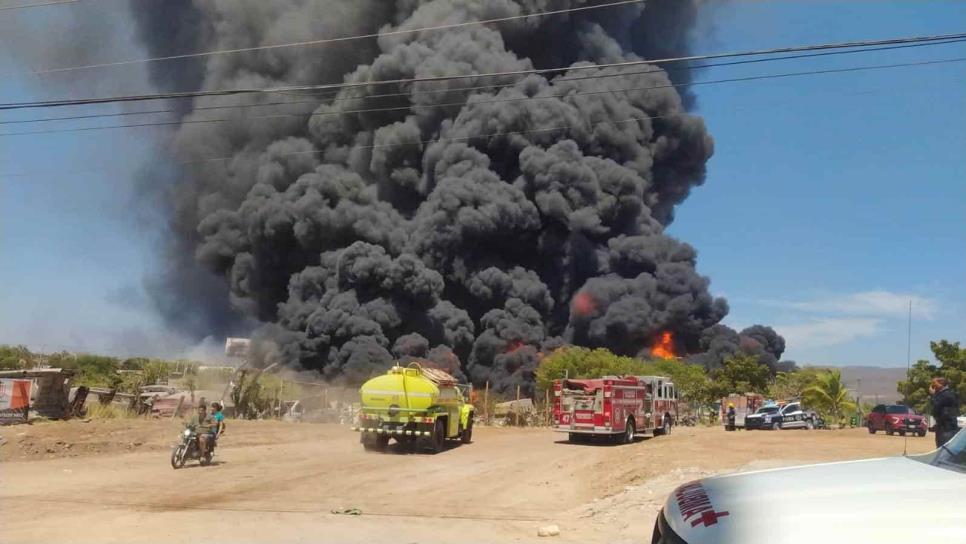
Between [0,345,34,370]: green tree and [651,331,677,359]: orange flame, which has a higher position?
[651,331,677,359]: orange flame

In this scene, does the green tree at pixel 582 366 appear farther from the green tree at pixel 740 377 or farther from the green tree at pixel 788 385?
the green tree at pixel 788 385

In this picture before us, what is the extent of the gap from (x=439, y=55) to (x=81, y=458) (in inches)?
1795

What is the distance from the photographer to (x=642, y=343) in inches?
2424

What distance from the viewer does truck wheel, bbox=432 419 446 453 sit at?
67.7 ft

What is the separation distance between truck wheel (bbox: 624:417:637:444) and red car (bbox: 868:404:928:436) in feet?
39.0

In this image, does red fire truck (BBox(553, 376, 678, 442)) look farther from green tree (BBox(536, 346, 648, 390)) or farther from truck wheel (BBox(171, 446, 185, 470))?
green tree (BBox(536, 346, 648, 390))

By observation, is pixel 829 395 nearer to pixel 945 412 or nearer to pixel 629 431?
pixel 629 431

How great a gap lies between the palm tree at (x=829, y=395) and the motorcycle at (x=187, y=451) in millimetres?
35647

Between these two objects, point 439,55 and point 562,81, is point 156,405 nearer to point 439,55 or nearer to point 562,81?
point 439,55

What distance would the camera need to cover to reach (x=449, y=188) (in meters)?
57.2

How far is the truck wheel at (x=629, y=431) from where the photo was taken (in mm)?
25516

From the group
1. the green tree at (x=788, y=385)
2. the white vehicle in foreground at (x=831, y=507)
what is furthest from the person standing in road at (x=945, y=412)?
the green tree at (x=788, y=385)

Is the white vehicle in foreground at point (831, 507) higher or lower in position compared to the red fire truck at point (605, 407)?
higher

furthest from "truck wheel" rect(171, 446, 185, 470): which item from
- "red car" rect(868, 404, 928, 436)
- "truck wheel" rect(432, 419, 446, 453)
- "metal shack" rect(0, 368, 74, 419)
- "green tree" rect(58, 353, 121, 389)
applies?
"green tree" rect(58, 353, 121, 389)
